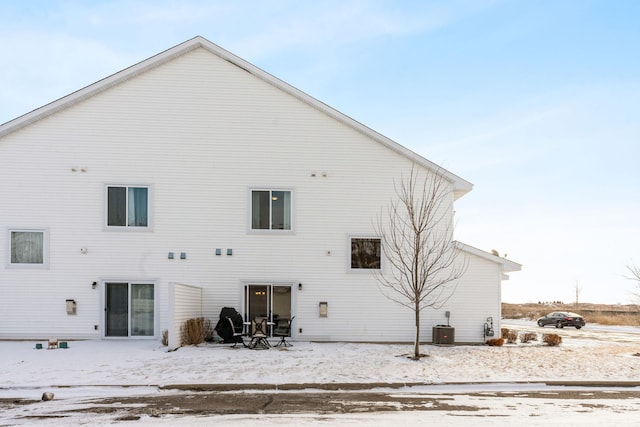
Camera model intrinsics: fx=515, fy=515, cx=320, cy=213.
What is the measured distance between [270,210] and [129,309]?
5.74m

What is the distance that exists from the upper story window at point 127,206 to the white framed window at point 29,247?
2203 millimetres

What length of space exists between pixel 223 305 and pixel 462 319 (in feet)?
26.9

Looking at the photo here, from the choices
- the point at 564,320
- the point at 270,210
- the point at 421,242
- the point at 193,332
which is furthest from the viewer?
the point at 564,320

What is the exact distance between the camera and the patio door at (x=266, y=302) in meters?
17.5

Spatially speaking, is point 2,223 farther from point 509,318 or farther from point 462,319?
point 509,318

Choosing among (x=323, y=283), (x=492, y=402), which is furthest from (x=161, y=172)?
(x=492, y=402)

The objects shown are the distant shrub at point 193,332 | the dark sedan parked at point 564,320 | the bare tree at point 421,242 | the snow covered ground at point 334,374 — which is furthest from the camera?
the dark sedan parked at point 564,320

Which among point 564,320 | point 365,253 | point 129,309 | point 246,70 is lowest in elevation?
point 564,320

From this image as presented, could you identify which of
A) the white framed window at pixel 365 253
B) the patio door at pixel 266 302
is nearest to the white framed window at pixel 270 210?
the patio door at pixel 266 302

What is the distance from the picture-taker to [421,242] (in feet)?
58.9

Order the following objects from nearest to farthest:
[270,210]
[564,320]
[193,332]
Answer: [193,332], [270,210], [564,320]

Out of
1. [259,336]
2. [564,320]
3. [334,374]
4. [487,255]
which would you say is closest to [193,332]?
[259,336]

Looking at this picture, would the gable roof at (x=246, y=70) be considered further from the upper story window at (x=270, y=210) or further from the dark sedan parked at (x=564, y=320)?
the dark sedan parked at (x=564, y=320)

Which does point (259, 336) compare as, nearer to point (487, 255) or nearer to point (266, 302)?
point (266, 302)
